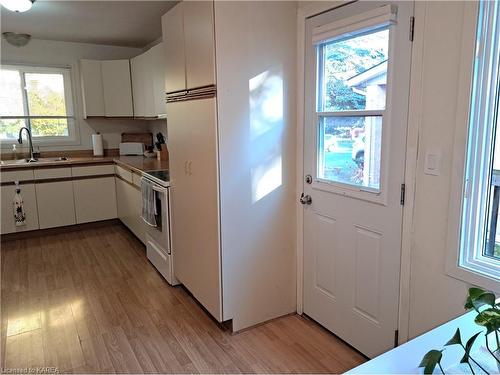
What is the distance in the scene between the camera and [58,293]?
9.75ft

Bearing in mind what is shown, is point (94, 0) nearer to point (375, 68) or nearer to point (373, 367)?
point (375, 68)

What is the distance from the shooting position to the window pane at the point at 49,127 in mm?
4660

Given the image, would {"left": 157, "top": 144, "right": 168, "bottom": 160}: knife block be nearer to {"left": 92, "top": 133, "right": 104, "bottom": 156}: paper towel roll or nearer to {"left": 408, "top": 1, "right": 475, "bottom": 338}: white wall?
{"left": 92, "top": 133, "right": 104, "bottom": 156}: paper towel roll

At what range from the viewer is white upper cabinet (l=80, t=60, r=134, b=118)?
15.2 feet

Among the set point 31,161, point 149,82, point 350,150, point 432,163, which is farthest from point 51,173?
point 432,163

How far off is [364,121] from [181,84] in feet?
4.23

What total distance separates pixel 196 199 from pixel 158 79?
1941 millimetres

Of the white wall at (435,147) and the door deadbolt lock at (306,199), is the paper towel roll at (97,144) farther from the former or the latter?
the white wall at (435,147)

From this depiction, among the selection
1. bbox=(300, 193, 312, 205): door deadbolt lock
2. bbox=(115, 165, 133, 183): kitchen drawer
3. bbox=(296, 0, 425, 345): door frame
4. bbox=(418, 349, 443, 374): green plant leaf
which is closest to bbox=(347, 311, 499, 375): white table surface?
bbox=(418, 349, 443, 374): green plant leaf

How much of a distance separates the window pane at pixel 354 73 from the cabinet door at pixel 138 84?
2.77 metres

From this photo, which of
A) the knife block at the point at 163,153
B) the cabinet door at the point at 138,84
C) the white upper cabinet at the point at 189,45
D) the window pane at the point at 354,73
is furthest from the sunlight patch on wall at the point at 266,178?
the cabinet door at the point at 138,84

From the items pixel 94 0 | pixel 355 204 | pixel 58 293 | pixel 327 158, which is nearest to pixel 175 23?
pixel 94 0

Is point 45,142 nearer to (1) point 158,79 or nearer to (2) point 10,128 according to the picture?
(2) point 10,128

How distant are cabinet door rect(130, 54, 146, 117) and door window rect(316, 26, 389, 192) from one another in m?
2.78
